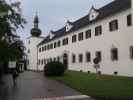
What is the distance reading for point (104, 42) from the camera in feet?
123

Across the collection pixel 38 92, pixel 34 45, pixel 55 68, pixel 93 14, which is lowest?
pixel 38 92

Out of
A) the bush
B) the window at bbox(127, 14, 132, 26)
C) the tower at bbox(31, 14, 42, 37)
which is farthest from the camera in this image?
the tower at bbox(31, 14, 42, 37)

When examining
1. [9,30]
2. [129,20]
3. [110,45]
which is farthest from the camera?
Result: [110,45]

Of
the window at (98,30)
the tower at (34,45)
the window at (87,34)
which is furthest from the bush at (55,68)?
the tower at (34,45)

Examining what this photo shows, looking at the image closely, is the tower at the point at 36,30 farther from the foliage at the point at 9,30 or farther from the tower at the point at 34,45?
the foliage at the point at 9,30

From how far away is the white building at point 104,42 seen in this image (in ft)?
107

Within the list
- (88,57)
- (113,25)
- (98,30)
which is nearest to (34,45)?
(88,57)

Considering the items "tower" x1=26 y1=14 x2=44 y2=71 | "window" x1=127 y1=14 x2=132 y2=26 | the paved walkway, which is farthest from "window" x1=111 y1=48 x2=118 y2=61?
"tower" x1=26 y1=14 x2=44 y2=71

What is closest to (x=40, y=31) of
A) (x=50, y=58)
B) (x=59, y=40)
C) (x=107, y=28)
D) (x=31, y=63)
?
(x=31, y=63)

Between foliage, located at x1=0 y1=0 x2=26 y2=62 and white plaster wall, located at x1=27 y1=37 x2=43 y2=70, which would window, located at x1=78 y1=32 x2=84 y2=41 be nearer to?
foliage, located at x1=0 y1=0 x2=26 y2=62

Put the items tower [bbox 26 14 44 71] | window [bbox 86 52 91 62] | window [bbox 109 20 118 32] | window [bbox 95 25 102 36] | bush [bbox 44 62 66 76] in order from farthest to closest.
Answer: tower [bbox 26 14 44 71] < window [bbox 86 52 91 62] < window [bbox 95 25 102 36] < window [bbox 109 20 118 32] < bush [bbox 44 62 66 76]

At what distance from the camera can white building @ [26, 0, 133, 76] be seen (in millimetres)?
32688

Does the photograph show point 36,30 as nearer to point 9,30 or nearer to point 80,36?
point 80,36

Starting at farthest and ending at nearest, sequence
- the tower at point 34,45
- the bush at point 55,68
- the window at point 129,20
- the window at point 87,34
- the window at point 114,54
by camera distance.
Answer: the tower at point 34,45 < the window at point 87,34 < the window at point 114,54 < the bush at point 55,68 < the window at point 129,20
